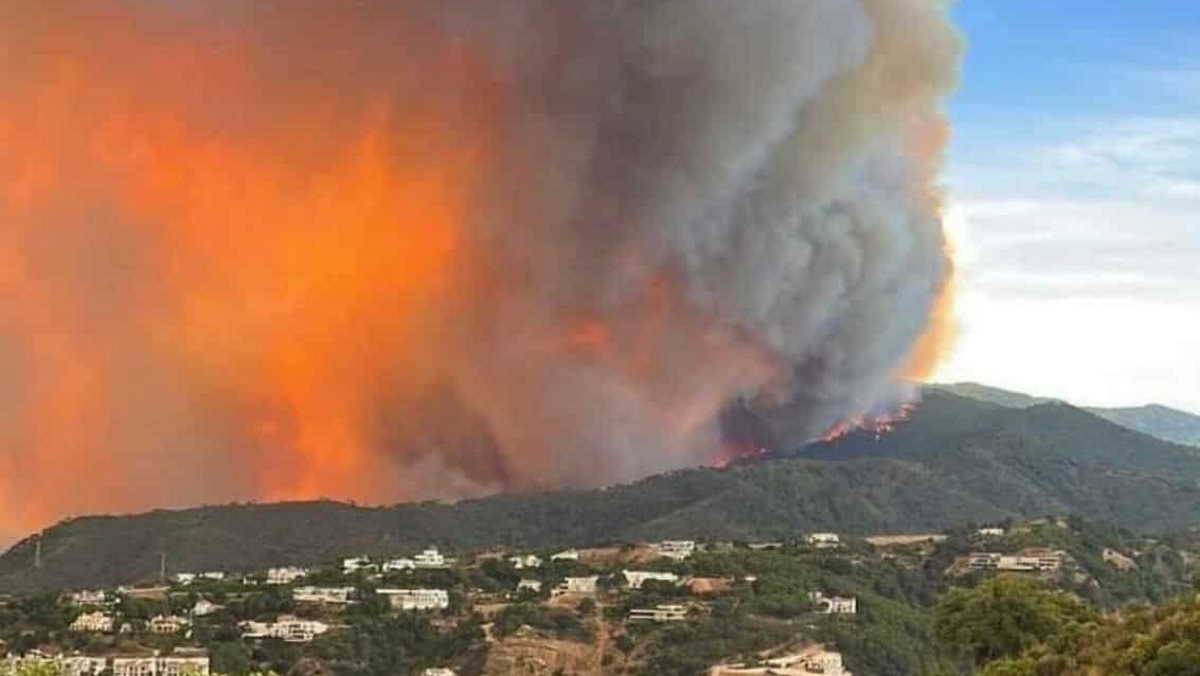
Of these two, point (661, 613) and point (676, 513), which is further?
point (676, 513)

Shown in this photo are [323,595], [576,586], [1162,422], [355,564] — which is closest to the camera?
[576,586]

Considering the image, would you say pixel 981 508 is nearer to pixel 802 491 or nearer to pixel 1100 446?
pixel 802 491

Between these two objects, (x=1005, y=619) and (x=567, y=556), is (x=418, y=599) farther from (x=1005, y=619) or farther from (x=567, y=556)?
(x=1005, y=619)

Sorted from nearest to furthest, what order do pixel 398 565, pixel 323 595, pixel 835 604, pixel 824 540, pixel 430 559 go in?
pixel 835 604 → pixel 323 595 → pixel 398 565 → pixel 824 540 → pixel 430 559

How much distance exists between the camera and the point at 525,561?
50.8m

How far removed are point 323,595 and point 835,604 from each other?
13545mm

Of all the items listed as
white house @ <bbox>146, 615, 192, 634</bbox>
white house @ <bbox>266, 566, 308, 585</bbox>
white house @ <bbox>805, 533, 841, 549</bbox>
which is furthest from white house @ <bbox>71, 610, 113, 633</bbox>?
white house @ <bbox>805, 533, 841, 549</bbox>

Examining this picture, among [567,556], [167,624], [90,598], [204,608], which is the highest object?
[567,556]

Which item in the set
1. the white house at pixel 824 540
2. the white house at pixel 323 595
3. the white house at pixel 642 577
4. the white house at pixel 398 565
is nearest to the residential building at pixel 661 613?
the white house at pixel 642 577

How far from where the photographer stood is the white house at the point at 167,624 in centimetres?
4256

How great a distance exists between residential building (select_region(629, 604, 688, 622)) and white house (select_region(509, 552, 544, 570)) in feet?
22.2

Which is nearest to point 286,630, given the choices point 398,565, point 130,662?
point 130,662

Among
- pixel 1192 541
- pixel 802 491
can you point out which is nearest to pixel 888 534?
pixel 802 491

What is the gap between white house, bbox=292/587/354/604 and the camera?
46.2 meters
